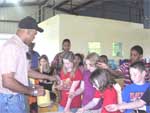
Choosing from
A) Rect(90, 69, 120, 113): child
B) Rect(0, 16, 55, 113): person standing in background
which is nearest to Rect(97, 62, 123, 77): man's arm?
Rect(90, 69, 120, 113): child

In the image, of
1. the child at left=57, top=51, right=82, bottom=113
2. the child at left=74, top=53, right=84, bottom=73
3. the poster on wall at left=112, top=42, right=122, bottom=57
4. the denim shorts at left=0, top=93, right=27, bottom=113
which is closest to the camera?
the denim shorts at left=0, top=93, right=27, bottom=113

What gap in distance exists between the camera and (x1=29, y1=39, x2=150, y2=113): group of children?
3092mm

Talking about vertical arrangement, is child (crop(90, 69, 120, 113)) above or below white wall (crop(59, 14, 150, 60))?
below

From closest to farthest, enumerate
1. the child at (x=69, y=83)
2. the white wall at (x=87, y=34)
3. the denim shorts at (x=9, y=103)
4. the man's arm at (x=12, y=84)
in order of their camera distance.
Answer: the man's arm at (x=12, y=84)
the denim shorts at (x=9, y=103)
the child at (x=69, y=83)
the white wall at (x=87, y=34)

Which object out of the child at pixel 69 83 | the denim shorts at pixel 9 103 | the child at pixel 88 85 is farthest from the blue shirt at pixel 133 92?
the child at pixel 69 83

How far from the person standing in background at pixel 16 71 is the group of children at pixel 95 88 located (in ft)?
1.85

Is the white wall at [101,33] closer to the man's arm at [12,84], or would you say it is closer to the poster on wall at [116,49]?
the poster on wall at [116,49]

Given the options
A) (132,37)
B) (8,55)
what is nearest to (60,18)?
(132,37)

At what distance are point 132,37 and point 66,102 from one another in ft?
25.0

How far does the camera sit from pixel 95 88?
3.78m

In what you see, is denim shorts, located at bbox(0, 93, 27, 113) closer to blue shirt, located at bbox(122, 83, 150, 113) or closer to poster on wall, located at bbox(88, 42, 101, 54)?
blue shirt, located at bbox(122, 83, 150, 113)

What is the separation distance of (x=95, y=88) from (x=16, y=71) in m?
0.94

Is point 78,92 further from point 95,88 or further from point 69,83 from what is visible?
point 95,88

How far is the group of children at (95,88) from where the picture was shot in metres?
3.09
